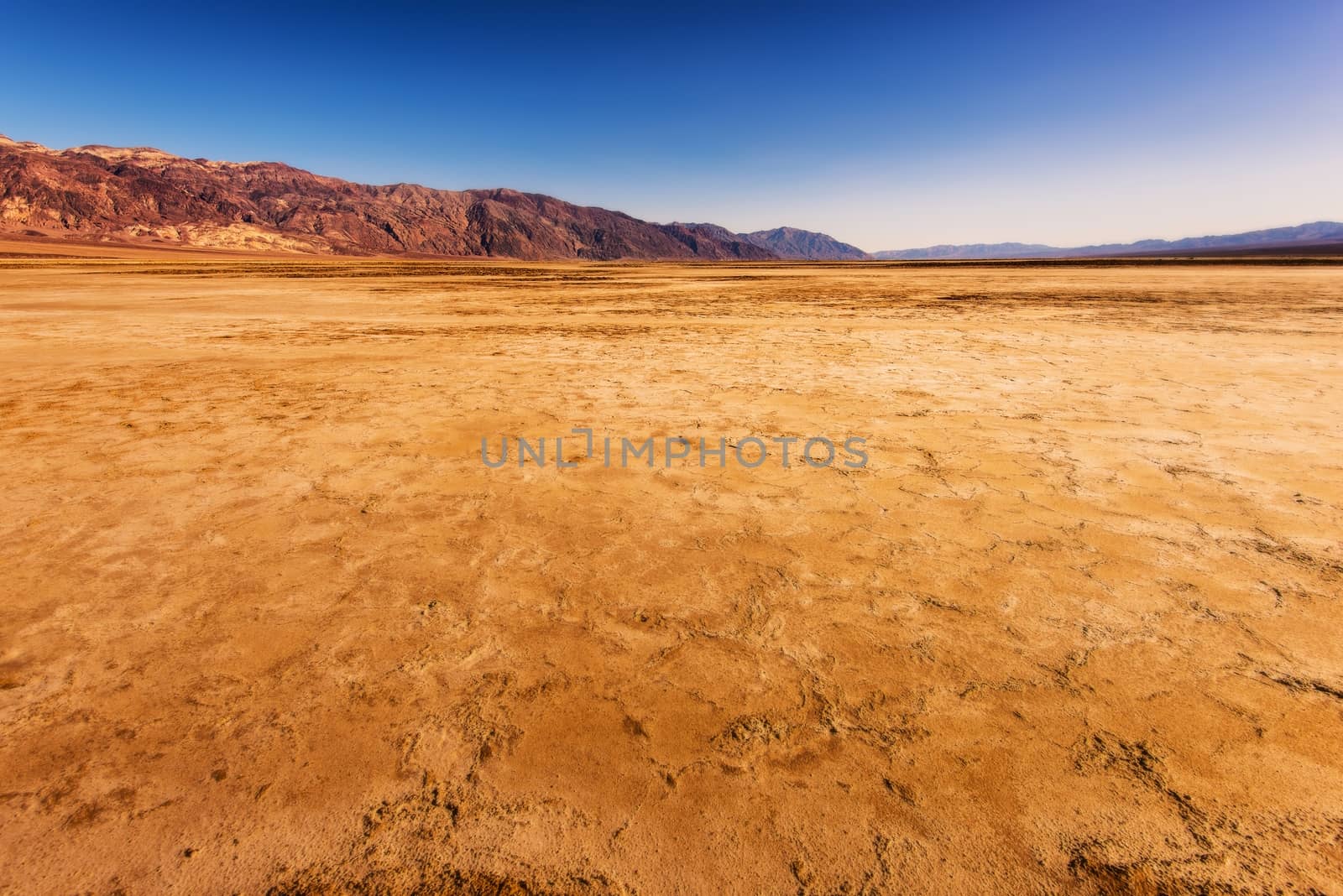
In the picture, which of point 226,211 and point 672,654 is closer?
point 672,654

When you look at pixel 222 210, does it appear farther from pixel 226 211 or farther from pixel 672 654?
pixel 672 654

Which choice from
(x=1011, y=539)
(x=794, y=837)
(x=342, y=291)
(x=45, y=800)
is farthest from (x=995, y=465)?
(x=342, y=291)

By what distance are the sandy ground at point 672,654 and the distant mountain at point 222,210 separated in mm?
125796

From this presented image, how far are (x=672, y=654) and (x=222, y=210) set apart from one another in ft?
551

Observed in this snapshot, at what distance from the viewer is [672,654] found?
83.3 inches

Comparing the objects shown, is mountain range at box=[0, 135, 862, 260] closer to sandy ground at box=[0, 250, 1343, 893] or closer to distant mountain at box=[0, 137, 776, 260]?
distant mountain at box=[0, 137, 776, 260]

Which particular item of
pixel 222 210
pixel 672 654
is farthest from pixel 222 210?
pixel 672 654

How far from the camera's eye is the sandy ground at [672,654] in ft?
4.72

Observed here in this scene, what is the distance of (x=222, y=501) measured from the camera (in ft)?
11.0

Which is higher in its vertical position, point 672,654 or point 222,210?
point 222,210

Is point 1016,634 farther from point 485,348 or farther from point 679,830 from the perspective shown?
point 485,348

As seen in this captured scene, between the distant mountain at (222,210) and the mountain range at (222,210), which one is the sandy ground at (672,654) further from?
the distant mountain at (222,210)

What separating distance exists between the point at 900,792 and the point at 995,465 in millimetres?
2868

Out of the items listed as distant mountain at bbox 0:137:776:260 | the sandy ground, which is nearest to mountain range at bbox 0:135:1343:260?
distant mountain at bbox 0:137:776:260
